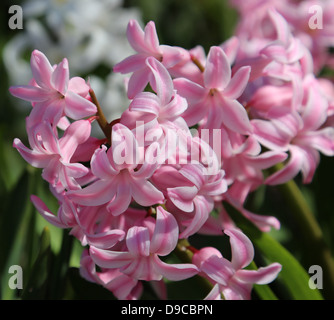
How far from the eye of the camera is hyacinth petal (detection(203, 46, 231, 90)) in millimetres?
644

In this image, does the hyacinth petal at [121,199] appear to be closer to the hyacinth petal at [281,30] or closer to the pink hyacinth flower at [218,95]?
the pink hyacinth flower at [218,95]

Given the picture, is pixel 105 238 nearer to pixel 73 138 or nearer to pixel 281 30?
pixel 73 138

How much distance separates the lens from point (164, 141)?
1.94 feet

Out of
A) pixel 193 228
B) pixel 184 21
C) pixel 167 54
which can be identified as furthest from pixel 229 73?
pixel 184 21

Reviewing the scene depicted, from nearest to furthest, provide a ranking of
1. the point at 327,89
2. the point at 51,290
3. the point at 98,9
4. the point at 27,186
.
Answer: the point at 51,290
the point at 27,186
the point at 327,89
the point at 98,9

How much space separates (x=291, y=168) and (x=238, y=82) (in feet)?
0.45

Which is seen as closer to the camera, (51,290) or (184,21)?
(51,290)

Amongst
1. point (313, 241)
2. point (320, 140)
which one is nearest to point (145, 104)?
point (320, 140)

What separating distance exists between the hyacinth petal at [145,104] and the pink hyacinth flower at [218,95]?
0.06 meters

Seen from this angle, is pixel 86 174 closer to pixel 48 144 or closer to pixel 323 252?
pixel 48 144

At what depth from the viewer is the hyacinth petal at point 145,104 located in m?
0.59

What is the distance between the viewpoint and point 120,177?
616 millimetres

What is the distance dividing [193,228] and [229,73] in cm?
18
